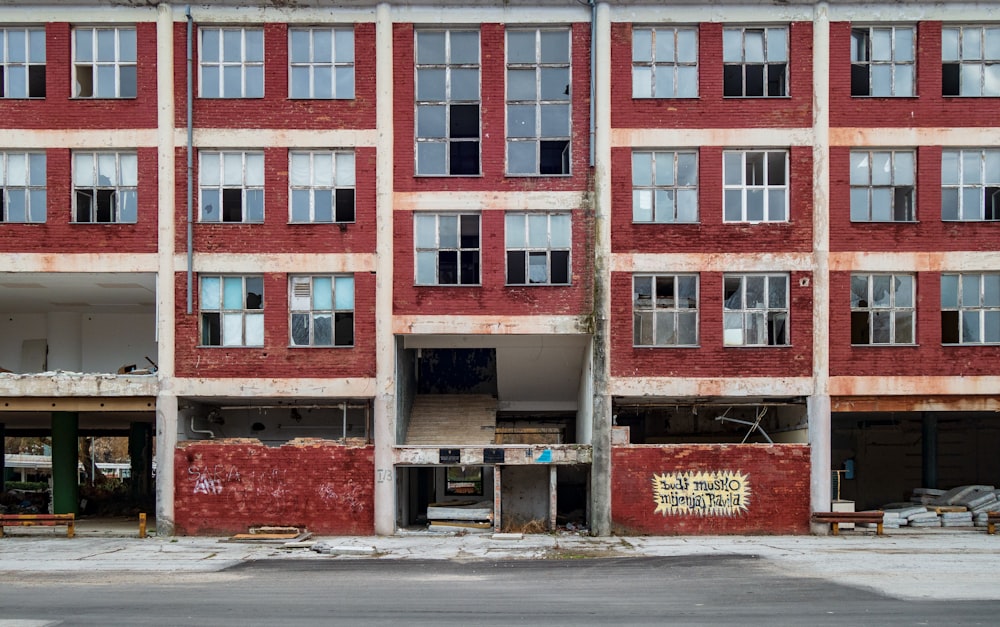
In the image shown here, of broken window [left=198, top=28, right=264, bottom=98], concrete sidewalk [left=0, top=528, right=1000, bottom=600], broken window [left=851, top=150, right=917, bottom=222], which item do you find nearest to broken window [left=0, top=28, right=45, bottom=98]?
broken window [left=198, top=28, right=264, bottom=98]

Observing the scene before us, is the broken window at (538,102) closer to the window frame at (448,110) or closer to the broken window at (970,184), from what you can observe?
the window frame at (448,110)

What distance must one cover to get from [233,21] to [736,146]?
13.4 meters

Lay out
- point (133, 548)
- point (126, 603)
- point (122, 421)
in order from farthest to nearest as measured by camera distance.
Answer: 1. point (122, 421)
2. point (133, 548)
3. point (126, 603)

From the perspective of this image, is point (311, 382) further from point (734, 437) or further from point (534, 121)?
point (734, 437)

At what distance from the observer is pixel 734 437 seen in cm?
2672

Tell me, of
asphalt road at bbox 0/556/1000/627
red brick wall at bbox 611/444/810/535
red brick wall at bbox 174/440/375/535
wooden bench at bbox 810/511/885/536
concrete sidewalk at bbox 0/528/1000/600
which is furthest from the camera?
red brick wall at bbox 174/440/375/535

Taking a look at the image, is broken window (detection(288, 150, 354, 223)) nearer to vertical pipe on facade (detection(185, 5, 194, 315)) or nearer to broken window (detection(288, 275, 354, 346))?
broken window (detection(288, 275, 354, 346))

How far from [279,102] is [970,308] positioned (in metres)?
18.6

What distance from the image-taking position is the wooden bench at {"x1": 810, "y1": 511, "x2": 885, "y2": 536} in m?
22.2

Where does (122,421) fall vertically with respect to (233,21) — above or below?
below

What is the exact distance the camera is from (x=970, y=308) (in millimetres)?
22984

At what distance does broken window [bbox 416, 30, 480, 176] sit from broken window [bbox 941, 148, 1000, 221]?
1219 centimetres

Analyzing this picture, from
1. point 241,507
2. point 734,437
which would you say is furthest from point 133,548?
point 734,437

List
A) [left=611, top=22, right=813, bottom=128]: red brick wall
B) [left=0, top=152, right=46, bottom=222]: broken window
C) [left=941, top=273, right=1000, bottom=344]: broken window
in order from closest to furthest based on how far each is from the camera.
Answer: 1. [left=941, top=273, right=1000, bottom=344]: broken window
2. [left=611, top=22, right=813, bottom=128]: red brick wall
3. [left=0, top=152, right=46, bottom=222]: broken window
